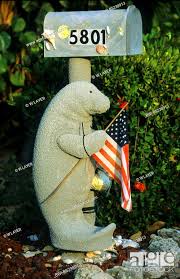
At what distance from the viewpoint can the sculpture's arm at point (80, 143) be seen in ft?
17.3

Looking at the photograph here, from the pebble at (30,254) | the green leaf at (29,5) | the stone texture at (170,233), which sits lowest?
the pebble at (30,254)

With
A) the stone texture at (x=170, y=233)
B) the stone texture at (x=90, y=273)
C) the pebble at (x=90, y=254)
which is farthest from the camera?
the stone texture at (x=170, y=233)

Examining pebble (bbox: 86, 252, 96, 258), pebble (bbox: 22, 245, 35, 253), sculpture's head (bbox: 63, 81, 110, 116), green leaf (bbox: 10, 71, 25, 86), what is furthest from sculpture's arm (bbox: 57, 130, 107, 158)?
green leaf (bbox: 10, 71, 25, 86)

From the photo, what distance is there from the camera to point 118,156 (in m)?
5.79

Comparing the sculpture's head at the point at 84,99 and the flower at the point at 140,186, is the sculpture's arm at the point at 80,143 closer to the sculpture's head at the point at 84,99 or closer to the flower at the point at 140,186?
the sculpture's head at the point at 84,99

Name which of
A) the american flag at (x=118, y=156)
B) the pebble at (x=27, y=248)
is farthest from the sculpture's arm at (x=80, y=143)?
the pebble at (x=27, y=248)

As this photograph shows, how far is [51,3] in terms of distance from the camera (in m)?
10.4

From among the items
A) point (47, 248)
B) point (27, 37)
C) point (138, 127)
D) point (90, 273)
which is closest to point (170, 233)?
point (138, 127)

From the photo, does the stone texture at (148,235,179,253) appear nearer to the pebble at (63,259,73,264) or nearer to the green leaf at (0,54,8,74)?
the pebble at (63,259,73,264)

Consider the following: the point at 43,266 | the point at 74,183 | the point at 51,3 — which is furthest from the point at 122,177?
the point at 51,3

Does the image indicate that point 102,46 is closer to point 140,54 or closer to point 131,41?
point 131,41

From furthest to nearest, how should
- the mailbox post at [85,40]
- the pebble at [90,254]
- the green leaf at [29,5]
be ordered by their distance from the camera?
the green leaf at [29,5], the pebble at [90,254], the mailbox post at [85,40]

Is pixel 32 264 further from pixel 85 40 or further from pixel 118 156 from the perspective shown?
pixel 85 40

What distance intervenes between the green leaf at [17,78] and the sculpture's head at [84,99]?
4.49 metres
